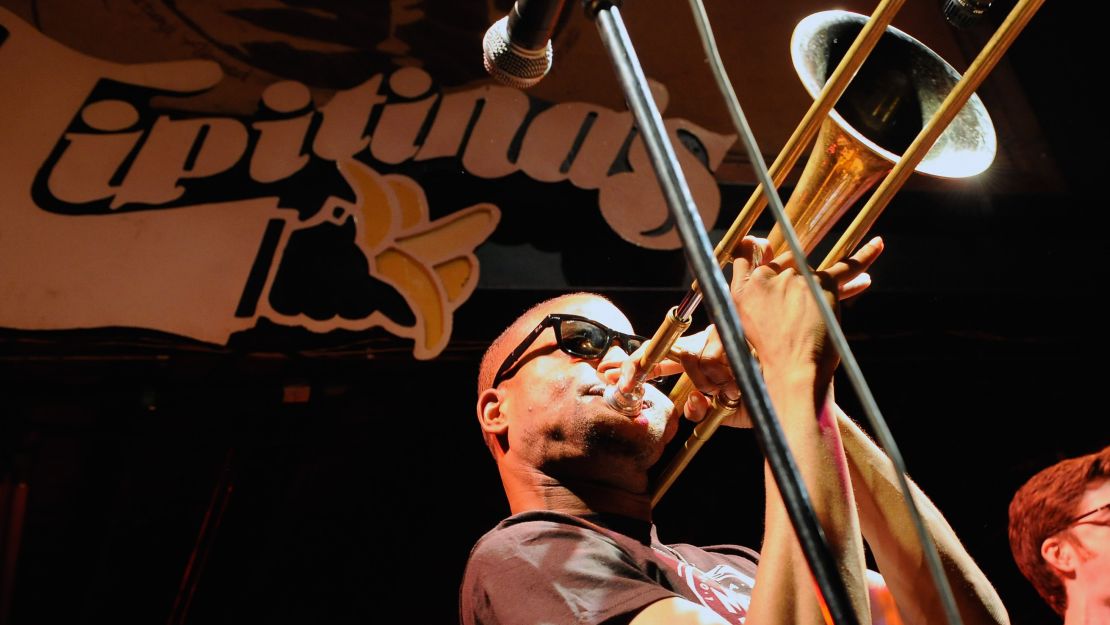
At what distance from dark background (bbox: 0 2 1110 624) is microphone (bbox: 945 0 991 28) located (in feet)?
8.59

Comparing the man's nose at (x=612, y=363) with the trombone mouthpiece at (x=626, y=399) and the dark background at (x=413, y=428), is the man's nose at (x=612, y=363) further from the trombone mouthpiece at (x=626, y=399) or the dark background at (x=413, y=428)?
the dark background at (x=413, y=428)

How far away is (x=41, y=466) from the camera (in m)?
4.30

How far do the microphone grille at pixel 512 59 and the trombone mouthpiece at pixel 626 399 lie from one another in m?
1.08

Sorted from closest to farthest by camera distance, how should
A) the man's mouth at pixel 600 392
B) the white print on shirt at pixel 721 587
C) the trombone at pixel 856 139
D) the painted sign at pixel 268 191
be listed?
the trombone at pixel 856 139, the white print on shirt at pixel 721 587, the man's mouth at pixel 600 392, the painted sign at pixel 268 191

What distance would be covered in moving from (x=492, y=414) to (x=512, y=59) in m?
1.53

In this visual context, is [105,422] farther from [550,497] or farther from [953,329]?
[953,329]

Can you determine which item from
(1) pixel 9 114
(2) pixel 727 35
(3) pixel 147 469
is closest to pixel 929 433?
(2) pixel 727 35

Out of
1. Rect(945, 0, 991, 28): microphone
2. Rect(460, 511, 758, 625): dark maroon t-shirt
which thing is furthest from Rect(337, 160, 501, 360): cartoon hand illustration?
Rect(945, 0, 991, 28): microphone

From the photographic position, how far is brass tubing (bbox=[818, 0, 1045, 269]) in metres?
1.40

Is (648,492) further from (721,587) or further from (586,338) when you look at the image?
(586,338)

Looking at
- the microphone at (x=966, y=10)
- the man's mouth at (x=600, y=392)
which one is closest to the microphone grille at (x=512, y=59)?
the microphone at (x=966, y=10)

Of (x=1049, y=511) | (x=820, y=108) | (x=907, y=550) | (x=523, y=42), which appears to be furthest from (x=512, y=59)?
(x=1049, y=511)

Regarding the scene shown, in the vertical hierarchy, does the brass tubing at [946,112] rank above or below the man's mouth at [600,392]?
above

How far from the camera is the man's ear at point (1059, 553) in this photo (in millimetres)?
2631
